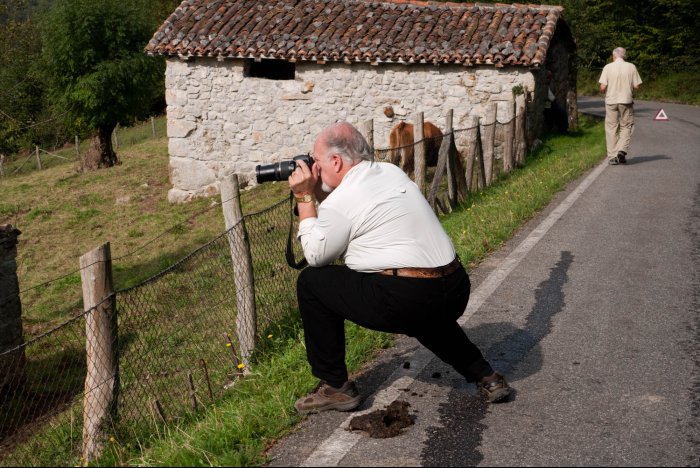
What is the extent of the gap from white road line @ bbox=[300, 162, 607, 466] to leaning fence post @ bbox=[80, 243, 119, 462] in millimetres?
1551

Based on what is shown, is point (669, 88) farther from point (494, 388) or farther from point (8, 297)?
point (494, 388)

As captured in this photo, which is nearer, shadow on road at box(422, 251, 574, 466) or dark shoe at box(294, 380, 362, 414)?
shadow on road at box(422, 251, 574, 466)

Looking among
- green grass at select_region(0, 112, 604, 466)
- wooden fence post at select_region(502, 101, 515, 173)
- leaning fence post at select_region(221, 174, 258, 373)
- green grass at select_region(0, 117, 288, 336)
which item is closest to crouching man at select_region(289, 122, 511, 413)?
green grass at select_region(0, 112, 604, 466)

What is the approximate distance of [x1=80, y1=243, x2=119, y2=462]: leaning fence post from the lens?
4.61m

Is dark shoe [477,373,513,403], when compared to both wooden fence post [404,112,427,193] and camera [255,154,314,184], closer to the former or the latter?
camera [255,154,314,184]

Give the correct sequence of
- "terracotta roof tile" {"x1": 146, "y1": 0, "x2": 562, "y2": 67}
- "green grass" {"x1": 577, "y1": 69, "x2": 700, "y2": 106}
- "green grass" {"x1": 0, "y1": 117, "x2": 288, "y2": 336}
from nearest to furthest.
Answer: "green grass" {"x1": 0, "y1": 117, "x2": 288, "y2": 336}
"terracotta roof tile" {"x1": 146, "y1": 0, "x2": 562, "y2": 67}
"green grass" {"x1": 577, "y1": 69, "x2": 700, "y2": 106}

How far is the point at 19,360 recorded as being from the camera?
820cm

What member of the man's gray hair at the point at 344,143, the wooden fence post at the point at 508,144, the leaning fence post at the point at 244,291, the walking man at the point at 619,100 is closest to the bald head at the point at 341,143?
the man's gray hair at the point at 344,143

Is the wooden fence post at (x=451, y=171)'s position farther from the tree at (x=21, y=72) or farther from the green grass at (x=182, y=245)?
the tree at (x=21, y=72)

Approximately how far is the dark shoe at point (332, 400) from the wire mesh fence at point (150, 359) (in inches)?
38.0

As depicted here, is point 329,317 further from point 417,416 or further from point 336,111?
point 336,111

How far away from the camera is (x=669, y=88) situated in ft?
109

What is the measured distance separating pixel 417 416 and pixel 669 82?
33122 mm

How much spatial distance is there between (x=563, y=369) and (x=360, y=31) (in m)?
14.9
